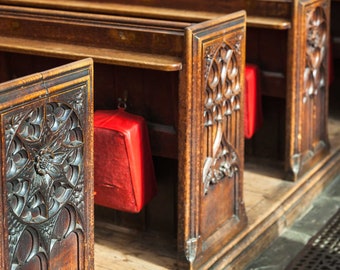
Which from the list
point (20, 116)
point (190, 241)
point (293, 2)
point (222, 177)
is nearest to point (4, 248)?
point (20, 116)

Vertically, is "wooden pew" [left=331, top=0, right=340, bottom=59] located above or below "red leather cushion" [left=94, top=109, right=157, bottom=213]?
above

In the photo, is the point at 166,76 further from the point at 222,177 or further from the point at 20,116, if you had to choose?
the point at 20,116

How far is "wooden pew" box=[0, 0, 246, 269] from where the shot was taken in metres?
3.35

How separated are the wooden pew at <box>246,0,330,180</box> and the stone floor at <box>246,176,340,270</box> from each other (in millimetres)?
170

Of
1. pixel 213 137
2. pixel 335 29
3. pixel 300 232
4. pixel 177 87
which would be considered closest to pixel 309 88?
pixel 300 232

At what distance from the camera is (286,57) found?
169 inches

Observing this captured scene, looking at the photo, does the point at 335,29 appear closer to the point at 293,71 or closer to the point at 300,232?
the point at 293,71

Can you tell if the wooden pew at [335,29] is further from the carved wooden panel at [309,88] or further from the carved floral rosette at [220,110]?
the carved floral rosette at [220,110]

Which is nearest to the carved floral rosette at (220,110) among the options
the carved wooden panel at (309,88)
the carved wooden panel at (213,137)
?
the carved wooden panel at (213,137)

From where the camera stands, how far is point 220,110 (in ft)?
11.7

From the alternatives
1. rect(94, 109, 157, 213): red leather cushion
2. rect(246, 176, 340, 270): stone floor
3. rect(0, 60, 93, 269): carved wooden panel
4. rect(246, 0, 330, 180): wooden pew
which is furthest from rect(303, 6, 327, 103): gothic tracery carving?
rect(0, 60, 93, 269): carved wooden panel

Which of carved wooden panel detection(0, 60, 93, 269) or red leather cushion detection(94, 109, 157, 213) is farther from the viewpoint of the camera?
red leather cushion detection(94, 109, 157, 213)

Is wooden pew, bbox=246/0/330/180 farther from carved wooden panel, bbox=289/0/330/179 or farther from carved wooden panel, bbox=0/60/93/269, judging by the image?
carved wooden panel, bbox=0/60/93/269

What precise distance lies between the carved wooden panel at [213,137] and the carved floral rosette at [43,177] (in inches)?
23.4
